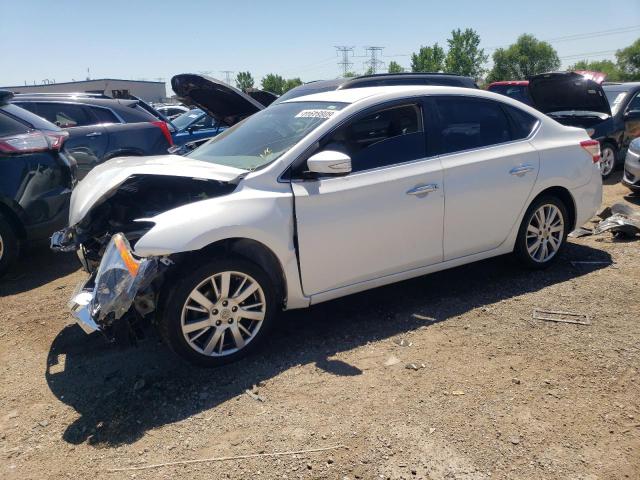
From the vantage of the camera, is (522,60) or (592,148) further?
(522,60)

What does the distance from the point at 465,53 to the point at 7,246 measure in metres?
93.0

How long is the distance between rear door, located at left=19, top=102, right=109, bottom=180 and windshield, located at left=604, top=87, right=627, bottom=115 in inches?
341

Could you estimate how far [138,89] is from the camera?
3179 inches

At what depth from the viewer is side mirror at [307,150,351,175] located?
3.45 meters

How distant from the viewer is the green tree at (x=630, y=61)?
287 ft

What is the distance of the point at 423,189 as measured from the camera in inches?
156

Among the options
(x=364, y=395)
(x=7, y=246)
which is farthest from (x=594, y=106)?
(x=7, y=246)

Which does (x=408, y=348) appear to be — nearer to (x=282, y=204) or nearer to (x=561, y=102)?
(x=282, y=204)

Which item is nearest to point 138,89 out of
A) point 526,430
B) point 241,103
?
point 241,103

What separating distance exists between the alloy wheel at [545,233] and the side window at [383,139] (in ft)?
4.63

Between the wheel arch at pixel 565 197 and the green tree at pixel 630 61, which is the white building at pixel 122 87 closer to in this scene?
the wheel arch at pixel 565 197

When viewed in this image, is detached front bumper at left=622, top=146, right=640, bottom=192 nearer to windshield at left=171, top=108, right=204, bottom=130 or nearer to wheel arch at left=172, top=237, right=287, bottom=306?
wheel arch at left=172, top=237, right=287, bottom=306

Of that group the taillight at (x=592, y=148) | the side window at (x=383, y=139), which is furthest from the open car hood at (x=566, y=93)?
the side window at (x=383, y=139)

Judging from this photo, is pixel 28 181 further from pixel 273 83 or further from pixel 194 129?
pixel 273 83
